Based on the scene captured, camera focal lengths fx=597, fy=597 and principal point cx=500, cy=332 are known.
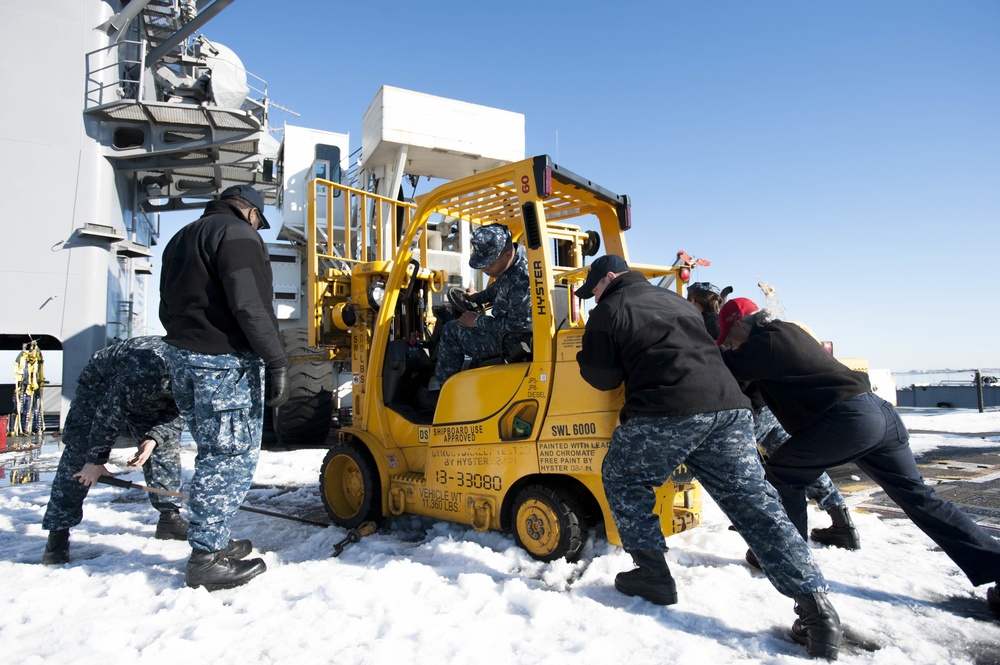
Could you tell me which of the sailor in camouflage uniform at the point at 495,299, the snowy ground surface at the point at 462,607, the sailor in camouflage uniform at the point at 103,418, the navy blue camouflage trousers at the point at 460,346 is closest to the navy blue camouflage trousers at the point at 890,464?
the snowy ground surface at the point at 462,607

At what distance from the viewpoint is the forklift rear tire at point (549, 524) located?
3.20m

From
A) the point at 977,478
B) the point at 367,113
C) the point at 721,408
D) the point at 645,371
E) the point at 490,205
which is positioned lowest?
the point at 977,478

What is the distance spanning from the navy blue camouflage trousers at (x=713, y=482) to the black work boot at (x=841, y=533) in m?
1.29

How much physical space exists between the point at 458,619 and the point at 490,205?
9.43 feet

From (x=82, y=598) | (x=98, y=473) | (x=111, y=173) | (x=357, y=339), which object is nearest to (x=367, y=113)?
(x=111, y=173)

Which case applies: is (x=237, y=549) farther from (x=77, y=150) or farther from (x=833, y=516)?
(x=77, y=150)

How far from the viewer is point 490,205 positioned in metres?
4.44

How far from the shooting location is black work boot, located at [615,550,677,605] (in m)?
2.72

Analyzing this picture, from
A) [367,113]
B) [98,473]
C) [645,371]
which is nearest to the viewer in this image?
[645,371]

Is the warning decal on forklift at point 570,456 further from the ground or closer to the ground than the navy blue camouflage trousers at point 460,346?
closer to the ground

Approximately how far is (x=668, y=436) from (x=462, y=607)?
3.95 feet

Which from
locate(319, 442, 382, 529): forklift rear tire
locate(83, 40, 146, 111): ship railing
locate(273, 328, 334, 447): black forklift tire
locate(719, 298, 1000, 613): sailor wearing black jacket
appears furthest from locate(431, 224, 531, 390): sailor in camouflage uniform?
locate(83, 40, 146, 111): ship railing

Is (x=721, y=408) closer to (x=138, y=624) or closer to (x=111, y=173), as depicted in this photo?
(x=138, y=624)

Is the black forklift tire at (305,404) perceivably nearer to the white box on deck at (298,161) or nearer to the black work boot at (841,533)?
the black work boot at (841,533)
